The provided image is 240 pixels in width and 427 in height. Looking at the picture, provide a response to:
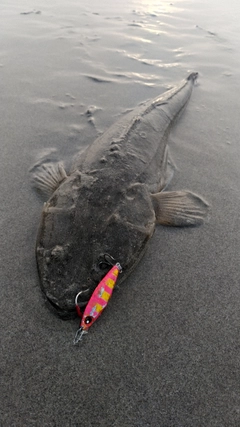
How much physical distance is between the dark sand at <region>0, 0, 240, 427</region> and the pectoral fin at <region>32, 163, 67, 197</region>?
0.14 meters

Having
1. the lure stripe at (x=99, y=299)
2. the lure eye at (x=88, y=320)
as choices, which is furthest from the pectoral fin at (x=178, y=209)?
the lure eye at (x=88, y=320)

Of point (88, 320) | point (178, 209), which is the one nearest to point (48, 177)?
point (178, 209)

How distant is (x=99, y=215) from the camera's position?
8.49ft

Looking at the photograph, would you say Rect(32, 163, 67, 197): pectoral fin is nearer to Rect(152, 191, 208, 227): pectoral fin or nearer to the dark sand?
the dark sand

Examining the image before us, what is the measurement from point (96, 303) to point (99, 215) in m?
0.77

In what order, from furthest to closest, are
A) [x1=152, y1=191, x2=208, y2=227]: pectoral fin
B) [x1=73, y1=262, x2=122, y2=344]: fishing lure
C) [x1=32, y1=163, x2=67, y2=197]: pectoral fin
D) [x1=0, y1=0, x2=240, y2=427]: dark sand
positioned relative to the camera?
[x1=32, y1=163, x2=67, y2=197]: pectoral fin
[x1=152, y1=191, x2=208, y2=227]: pectoral fin
[x1=73, y1=262, x2=122, y2=344]: fishing lure
[x1=0, y1=0, x2=240, y2=427]: dark sand

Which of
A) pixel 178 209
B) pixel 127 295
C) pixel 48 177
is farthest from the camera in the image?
pixel 48 177

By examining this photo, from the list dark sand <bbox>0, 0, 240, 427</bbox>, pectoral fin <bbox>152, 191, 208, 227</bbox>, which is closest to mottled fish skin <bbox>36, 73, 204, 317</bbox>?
pectoral fin <bbox>152, 191, 208, 227</bbox>

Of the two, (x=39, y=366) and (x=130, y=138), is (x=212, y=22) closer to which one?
(x=130, y=138)

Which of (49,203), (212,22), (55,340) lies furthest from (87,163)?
(212,22)

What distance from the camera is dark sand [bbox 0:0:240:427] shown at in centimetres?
186

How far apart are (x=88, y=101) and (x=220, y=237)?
333cm

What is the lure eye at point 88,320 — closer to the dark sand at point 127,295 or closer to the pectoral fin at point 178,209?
the dark sand at point 127,295

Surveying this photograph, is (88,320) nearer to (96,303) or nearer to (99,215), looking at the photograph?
(96,303)
